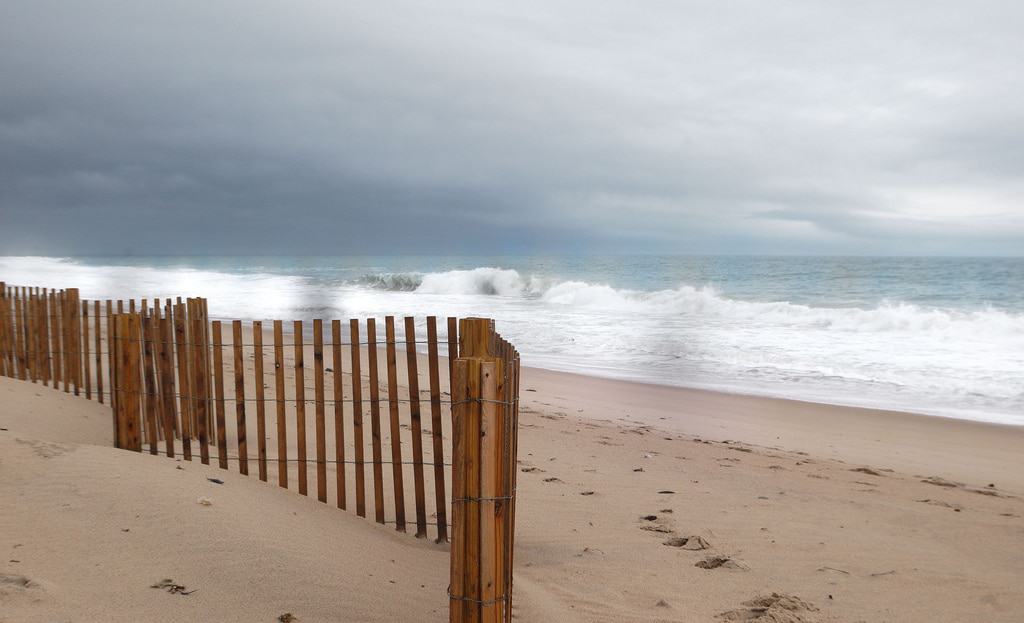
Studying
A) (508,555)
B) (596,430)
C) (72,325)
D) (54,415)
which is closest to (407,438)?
(596,430)

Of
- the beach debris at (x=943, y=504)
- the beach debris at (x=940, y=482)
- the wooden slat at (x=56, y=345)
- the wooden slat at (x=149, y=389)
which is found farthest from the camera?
the wooden slat at (x=56, y=345)

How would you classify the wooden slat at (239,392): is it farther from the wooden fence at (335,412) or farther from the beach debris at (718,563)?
the beach debris at (718,563)

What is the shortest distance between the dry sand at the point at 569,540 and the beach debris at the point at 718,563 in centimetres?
2

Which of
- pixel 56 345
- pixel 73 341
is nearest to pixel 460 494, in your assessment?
pixel 73 341

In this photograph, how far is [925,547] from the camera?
16.7 feet

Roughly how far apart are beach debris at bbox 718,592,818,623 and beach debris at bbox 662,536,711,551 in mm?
769

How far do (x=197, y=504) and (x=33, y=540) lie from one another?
784mm

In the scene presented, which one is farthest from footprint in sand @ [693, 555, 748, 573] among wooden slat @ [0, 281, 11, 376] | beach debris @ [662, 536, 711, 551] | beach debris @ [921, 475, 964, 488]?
wooden slat @ [0, 281, 11, 376]

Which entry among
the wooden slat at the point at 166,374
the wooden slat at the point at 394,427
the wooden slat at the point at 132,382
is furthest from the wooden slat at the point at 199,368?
the wooden slat at the point at 394,427

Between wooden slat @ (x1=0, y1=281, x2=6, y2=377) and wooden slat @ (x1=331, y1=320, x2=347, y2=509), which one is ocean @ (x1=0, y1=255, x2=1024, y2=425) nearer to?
wooden slat @ (x1=331, y1=320, x2=347, y2=509)

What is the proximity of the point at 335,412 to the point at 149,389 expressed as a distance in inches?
66.9

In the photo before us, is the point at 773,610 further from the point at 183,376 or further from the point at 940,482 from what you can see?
the point at 183,376

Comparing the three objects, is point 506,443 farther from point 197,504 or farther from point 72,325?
point 72,325

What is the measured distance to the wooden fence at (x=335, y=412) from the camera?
2.64 meters
